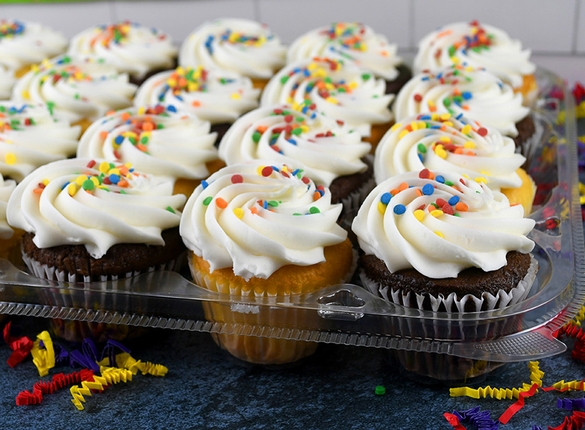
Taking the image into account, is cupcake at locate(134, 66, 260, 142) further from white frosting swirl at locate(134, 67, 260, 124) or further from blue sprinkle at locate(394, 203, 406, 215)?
blue sprinkle at locate(394, 203, 406, 215)

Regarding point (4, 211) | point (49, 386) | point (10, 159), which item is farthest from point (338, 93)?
point (49, 386)

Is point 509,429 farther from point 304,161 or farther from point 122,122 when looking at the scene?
point 122,122

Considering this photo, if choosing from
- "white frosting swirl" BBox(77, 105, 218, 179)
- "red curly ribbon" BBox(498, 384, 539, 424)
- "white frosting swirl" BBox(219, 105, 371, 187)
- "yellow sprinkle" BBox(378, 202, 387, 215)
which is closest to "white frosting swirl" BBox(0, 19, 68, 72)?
"white frosting swirl" BBox(77, 105, 218, 179)

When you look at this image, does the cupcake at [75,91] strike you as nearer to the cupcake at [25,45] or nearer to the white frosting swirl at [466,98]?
the cupcake at [25,45]

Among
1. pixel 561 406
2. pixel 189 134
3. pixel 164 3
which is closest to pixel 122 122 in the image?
pixel 189 134

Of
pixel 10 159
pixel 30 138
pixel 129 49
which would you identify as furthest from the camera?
pixel 129 49

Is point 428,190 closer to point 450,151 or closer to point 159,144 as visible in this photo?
point 450,151
